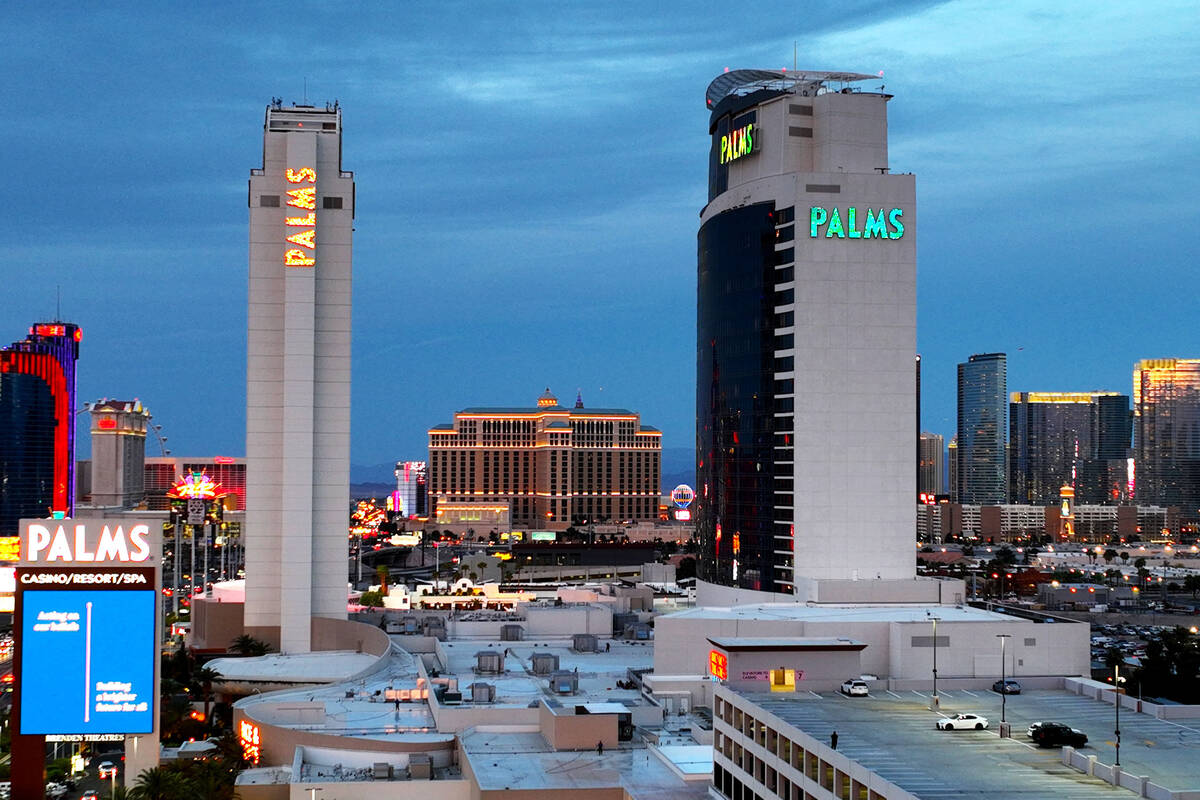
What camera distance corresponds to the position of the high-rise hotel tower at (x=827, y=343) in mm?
118625

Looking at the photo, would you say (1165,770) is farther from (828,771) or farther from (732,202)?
(732,202)

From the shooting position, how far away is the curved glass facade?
122062 millimetres

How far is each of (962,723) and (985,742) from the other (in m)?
2.75

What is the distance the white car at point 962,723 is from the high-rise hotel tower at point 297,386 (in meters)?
61.7

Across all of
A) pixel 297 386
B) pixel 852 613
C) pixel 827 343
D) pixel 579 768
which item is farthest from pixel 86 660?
pixel 827 343

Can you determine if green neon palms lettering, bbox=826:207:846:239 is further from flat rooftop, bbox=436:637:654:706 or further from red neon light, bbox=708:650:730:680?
red neon light, bbox=708:650:730:680

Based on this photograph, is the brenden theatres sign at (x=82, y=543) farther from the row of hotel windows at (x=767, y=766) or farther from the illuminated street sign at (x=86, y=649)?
the row of hotel windows at (x=767, y=766)

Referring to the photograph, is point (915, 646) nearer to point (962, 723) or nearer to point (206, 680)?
point (962, 723)

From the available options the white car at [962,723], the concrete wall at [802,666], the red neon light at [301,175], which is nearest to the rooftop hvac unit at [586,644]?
the red neon light at [301,175]

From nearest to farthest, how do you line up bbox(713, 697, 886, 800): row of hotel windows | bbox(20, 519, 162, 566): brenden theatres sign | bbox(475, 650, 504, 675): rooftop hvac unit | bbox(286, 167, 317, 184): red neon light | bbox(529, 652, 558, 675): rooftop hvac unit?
bbox(713, 697, 886, 800): row of hotel windows < bbox(20, 519, 162, 566): brenden theatres sign < bbox(529, 652, 558, 675): rooftop hvac unit < bbox(475, 650, 504, 675): rooftop hvac unit < bbox(286, 167, 317, 184): red neon light

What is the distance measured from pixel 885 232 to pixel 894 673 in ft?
137

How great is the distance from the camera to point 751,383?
12444 centimetres

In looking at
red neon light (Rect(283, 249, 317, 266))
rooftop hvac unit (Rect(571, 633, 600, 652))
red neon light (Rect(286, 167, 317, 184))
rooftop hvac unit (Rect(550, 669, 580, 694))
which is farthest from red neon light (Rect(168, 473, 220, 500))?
rooftop hvac unit (Rect(550, 669, 580, 694))

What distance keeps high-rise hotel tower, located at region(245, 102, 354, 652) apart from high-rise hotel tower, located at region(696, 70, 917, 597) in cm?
3402
